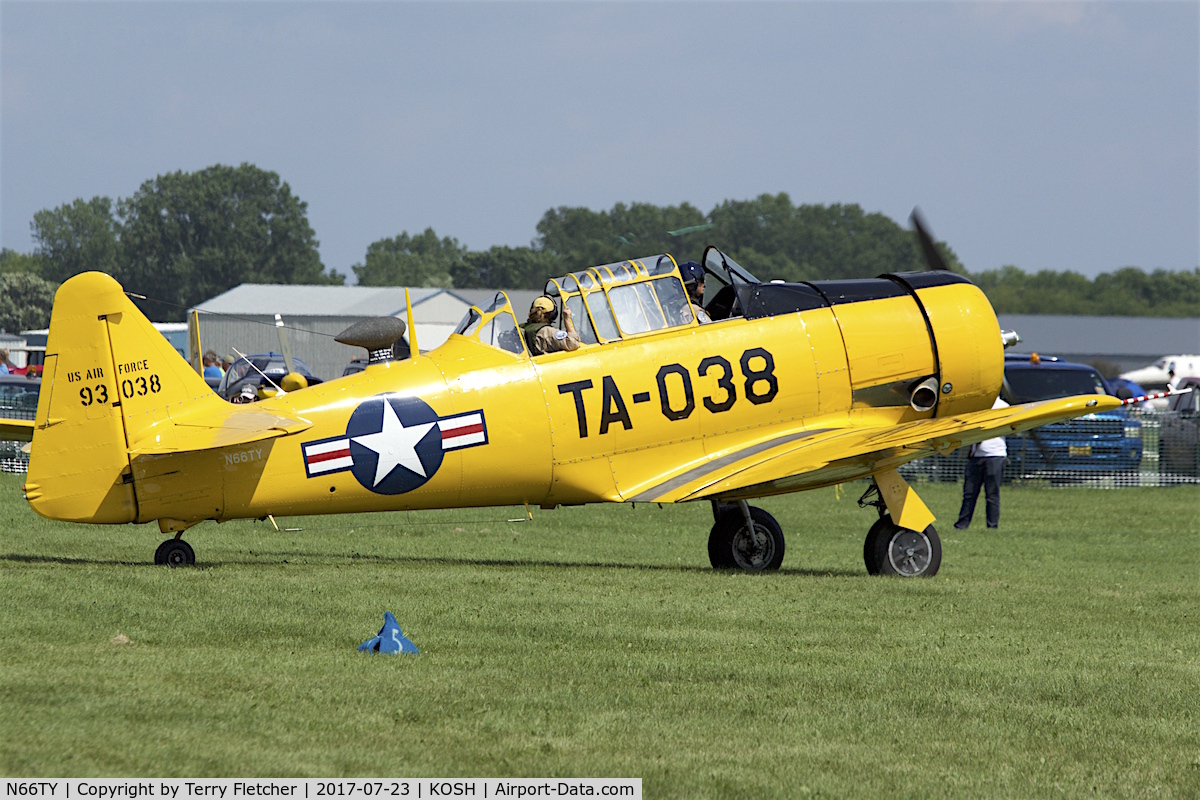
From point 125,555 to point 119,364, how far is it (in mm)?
2271

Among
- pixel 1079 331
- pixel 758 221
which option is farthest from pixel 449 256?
pixel 1079 331

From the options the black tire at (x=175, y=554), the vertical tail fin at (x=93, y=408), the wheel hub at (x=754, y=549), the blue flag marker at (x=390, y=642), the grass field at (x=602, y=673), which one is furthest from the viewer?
the wheel hub at (x=754, y=549)

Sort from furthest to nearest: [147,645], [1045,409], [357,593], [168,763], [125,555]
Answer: [125,555], [1045,409], [357,593], [147,645], [168,763]

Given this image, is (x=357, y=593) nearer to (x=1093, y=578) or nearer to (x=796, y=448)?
(x=796, y=448)

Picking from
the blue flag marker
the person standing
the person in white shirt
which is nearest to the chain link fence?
the person in white shirt

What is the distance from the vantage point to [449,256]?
16275cm

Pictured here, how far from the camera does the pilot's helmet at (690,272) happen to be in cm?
1073

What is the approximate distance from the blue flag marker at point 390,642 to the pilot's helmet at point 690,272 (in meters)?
4.72

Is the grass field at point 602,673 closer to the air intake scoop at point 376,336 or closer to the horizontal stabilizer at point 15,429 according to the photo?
the horizontal stabilizer at point 15,429

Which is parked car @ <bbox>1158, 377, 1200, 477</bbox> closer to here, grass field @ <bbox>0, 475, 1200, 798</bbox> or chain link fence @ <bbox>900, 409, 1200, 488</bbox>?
chain link fence @ <bbox>900, 409, 1200, 488</bbox>

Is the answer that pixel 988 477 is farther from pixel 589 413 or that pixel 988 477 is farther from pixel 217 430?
pixel 217 430

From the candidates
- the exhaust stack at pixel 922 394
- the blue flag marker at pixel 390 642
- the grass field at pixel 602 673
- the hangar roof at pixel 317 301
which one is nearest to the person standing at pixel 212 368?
the grass field at pixel 602 673

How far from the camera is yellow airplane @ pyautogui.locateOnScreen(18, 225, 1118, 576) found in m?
9.10
